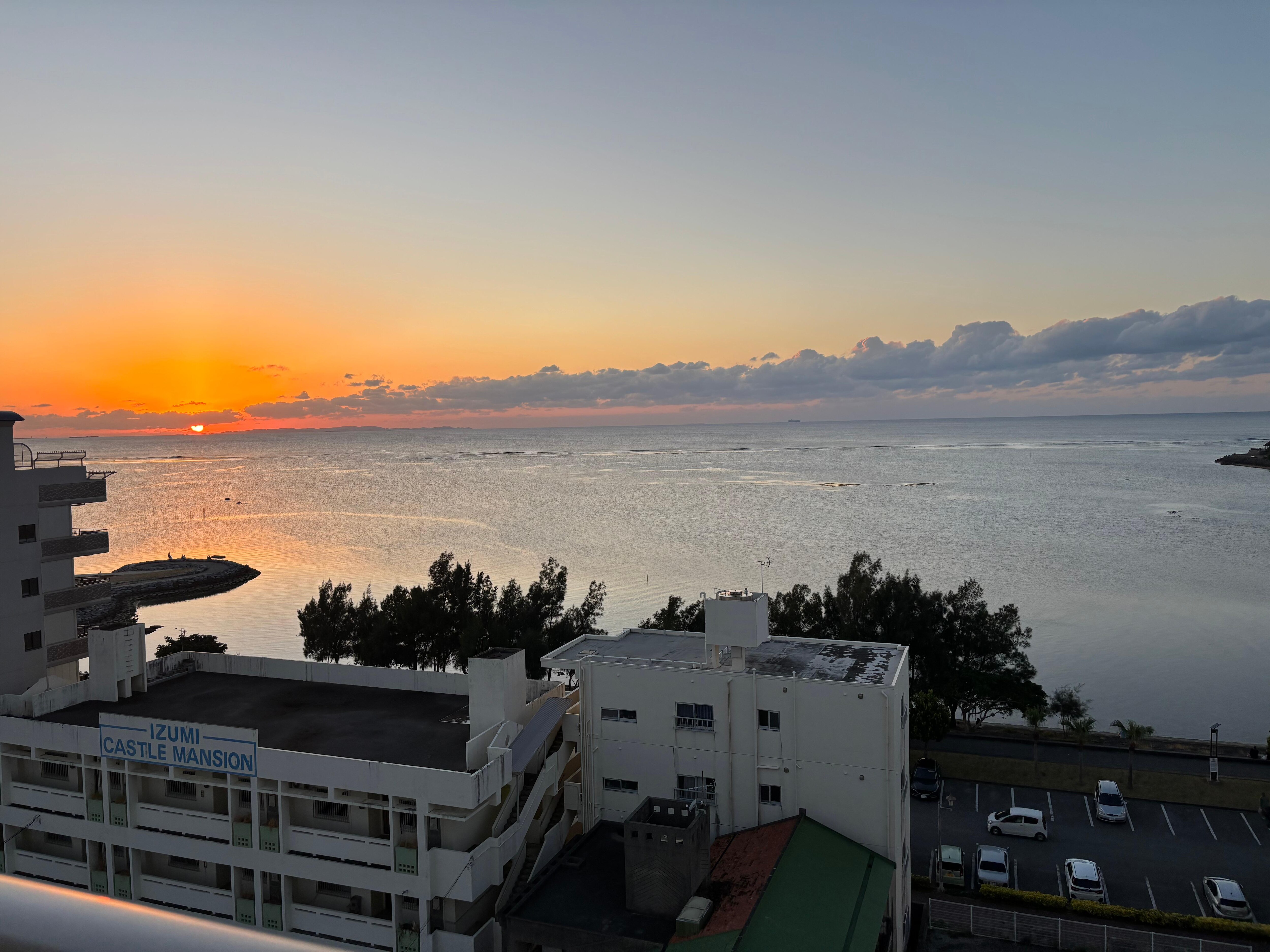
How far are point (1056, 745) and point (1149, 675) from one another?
2149 cm

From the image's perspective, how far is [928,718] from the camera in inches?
1510

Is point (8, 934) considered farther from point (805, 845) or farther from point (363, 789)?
point (805, 845)

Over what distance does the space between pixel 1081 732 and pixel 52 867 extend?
39.6 metres

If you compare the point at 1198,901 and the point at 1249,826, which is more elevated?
the point at 1198,901

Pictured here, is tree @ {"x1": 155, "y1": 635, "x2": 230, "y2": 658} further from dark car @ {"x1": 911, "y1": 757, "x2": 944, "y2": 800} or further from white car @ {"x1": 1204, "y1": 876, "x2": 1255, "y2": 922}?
white car @ {"x1": 1204, "y1": 876, "x2": 1255, "y2": 922}

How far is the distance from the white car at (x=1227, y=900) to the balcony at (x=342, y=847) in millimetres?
24955

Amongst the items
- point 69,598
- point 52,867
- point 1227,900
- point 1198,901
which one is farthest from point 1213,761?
point 69,598

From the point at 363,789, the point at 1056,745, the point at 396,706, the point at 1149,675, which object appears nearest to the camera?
the point at 363,789

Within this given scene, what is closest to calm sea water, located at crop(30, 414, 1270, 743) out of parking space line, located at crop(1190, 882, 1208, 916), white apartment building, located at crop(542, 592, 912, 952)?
parking space line, located at crop(1190, 882, 1208, 916)

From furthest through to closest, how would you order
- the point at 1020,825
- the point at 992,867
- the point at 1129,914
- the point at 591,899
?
the point at 1020,825
the point at 992,867
the point at 1129,914
the point at 591,899

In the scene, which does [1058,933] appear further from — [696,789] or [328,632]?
[328,632]

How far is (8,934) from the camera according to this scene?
2.03 m

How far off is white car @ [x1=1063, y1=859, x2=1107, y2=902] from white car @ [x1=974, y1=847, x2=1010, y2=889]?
1945 millimetres

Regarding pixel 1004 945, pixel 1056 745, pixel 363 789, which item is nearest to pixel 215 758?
pixel 363 789
